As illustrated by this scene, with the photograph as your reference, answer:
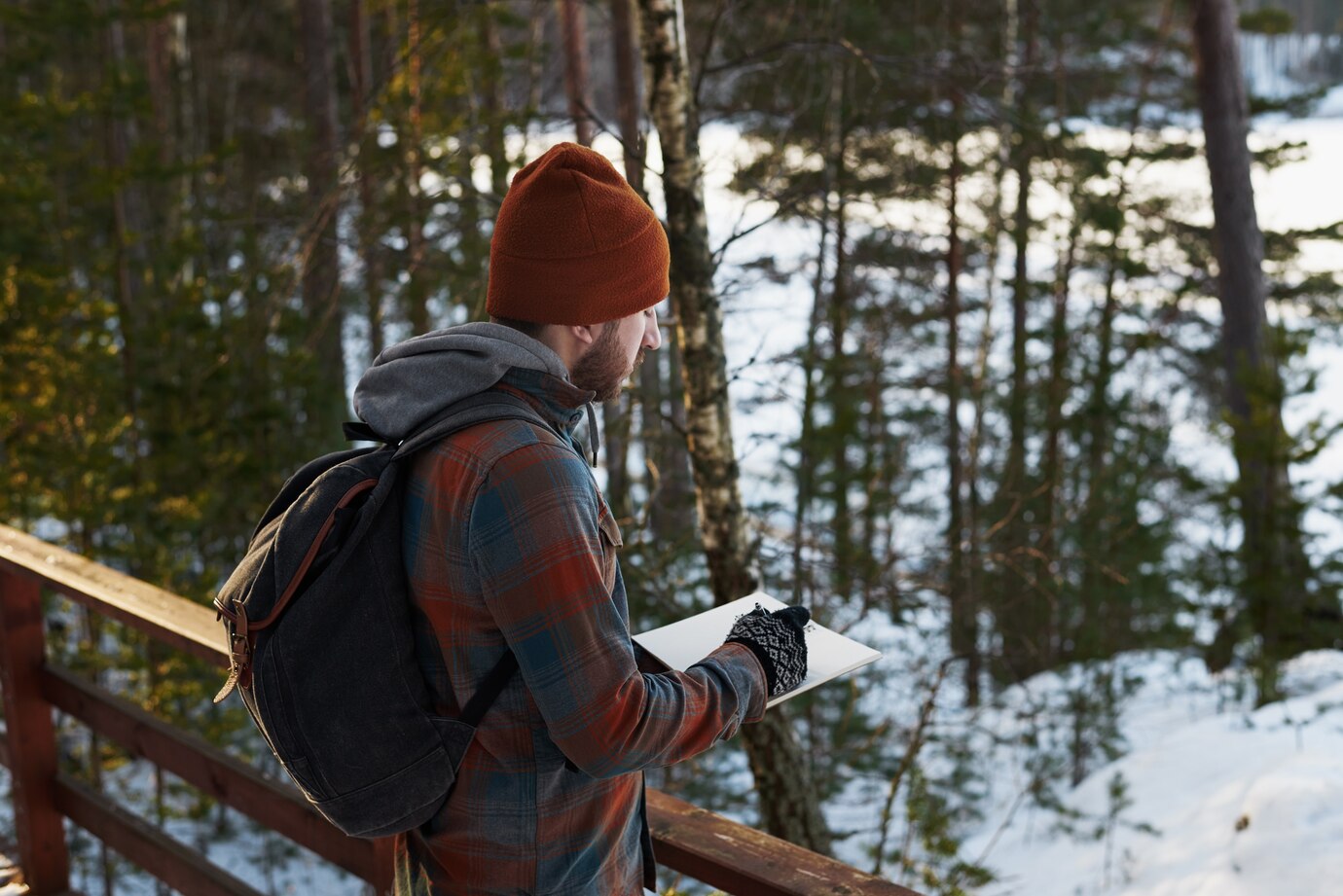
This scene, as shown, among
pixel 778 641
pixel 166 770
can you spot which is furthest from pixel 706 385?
pixel 778 641

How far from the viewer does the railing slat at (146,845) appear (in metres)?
2.35

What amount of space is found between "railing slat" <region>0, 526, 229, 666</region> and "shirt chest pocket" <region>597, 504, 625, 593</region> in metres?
0.98

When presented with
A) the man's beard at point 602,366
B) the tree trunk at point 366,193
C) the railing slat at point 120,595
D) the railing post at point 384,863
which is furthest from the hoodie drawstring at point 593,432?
the tree trunk at point 366,193

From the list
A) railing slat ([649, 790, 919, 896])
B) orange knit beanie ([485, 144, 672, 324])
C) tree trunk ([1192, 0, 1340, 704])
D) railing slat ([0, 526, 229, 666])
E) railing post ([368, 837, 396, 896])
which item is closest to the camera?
orange knit beanie ([485, 144, 672, 324])

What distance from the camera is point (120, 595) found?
2.46 metres

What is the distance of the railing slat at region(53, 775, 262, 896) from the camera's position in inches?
92.6

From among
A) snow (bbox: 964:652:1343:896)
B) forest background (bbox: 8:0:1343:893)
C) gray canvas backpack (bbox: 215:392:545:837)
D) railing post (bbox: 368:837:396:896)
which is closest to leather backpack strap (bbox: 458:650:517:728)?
gray canvas backpack (bbox: 215:392:545:837)

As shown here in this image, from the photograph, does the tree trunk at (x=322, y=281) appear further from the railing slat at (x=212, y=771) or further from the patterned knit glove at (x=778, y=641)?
the patterned knit glove at (x=778, y=641)

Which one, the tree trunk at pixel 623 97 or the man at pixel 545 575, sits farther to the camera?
the tree trunk at pixel 623 97

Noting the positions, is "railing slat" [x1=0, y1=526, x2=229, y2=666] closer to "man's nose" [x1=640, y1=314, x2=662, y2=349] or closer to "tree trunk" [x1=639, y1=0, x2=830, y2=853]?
"man's nose" [x1=640, y1=314, x2=662, y2=349]

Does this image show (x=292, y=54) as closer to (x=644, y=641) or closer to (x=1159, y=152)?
(x=1159, y=152)

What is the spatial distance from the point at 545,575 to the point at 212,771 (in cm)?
147

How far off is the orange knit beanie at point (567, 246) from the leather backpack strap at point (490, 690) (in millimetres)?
376

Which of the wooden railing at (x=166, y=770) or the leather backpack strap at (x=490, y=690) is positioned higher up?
the leather backpack strap at (x=490, y=690)
